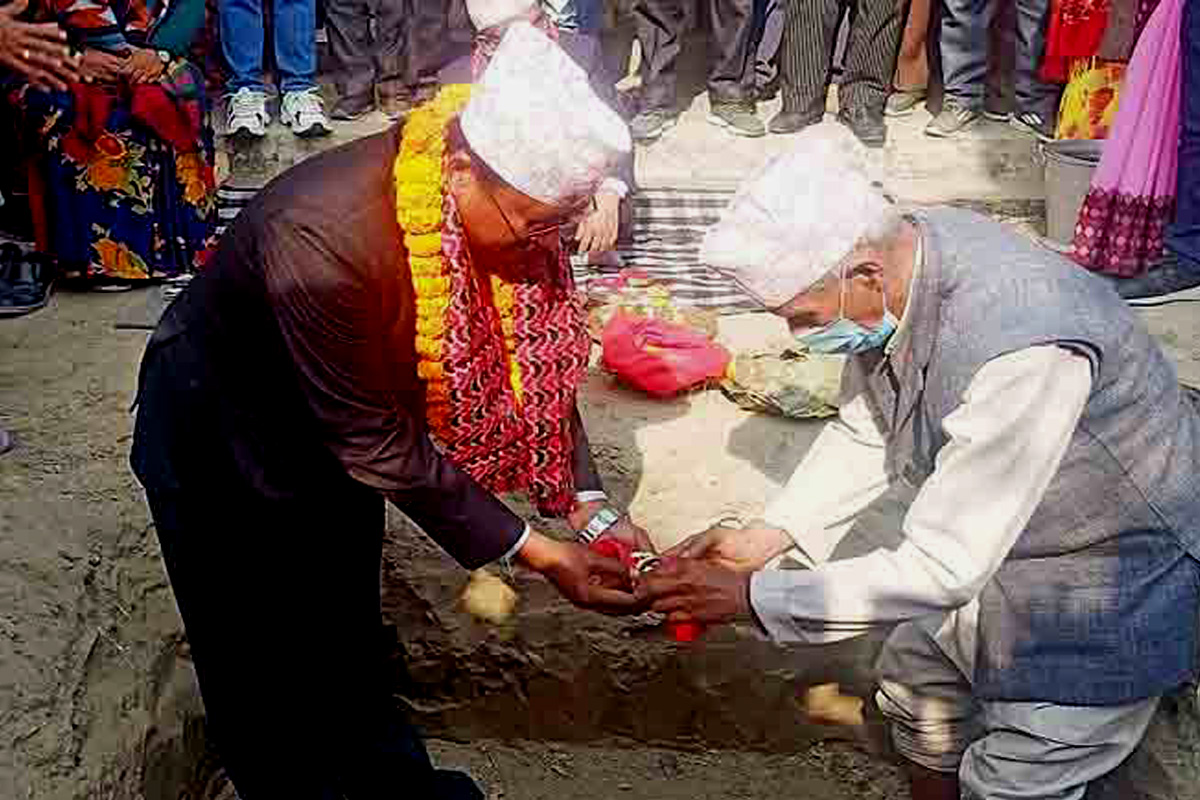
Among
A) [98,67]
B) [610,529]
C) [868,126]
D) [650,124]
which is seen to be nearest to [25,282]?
[98,67]

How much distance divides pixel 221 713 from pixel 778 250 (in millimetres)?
1444

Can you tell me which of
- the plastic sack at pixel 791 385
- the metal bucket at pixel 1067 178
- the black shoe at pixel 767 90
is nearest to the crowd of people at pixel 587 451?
the plastic sack at pixel 791 385

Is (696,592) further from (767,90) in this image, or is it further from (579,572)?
(767,90)

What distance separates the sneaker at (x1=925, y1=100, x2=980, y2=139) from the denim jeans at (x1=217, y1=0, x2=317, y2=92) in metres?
3.01

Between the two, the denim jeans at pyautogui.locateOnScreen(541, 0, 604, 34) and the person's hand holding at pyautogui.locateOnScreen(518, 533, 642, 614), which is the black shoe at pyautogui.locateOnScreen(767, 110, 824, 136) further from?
the person's hand holding at pyautogui.locateOnScreen(518, 533, 642, 614)

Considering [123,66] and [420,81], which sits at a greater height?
[123,66]

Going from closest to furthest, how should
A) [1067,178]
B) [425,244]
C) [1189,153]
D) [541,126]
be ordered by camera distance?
[541,126] → [425,244] → [1189,153] → [1067,178]

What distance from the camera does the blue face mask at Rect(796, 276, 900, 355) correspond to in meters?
2.11

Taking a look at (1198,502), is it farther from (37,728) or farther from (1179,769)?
(37,728)

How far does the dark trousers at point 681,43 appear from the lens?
234 inches

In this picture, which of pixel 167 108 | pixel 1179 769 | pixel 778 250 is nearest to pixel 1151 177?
pixel 1179 769

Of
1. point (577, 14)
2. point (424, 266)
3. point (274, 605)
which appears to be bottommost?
point (274, 605)

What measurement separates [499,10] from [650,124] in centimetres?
204

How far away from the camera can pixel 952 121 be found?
6105 mm
